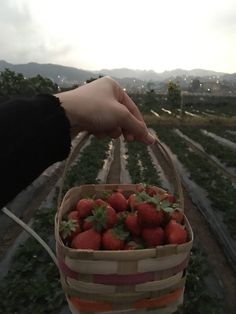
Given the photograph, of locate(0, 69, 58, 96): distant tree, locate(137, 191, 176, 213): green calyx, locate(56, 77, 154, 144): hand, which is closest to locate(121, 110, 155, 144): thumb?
locate(56, 77, 154, 144): hand

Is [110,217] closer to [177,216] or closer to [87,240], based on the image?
[87,240]

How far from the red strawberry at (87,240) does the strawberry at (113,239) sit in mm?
29

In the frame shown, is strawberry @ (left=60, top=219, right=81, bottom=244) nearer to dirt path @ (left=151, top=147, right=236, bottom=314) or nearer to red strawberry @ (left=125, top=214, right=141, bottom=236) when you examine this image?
red strawberry @ (left=125, top=214, right=141, bottom=236)

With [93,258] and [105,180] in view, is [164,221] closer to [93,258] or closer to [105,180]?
[93,258]

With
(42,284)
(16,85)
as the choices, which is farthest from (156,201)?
(16,85)

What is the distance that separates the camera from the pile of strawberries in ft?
5.91

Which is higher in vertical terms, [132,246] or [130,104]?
[130,104]

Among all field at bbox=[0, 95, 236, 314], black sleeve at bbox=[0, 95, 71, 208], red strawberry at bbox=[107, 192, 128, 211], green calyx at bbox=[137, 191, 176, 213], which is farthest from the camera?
field at bbox=[0, 95, 236, 314]

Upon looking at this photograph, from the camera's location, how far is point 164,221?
6.29 feet

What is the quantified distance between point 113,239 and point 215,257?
5.48 metres

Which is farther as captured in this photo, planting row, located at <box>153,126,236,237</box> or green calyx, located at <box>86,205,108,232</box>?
planting row, located at <box>153,126,236,237</box>

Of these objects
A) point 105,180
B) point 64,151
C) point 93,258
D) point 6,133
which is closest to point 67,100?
point 64,151

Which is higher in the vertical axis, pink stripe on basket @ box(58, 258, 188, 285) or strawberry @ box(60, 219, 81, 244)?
strawberry @ box(60, 219, 81, 244)

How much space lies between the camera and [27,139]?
1.32 m
